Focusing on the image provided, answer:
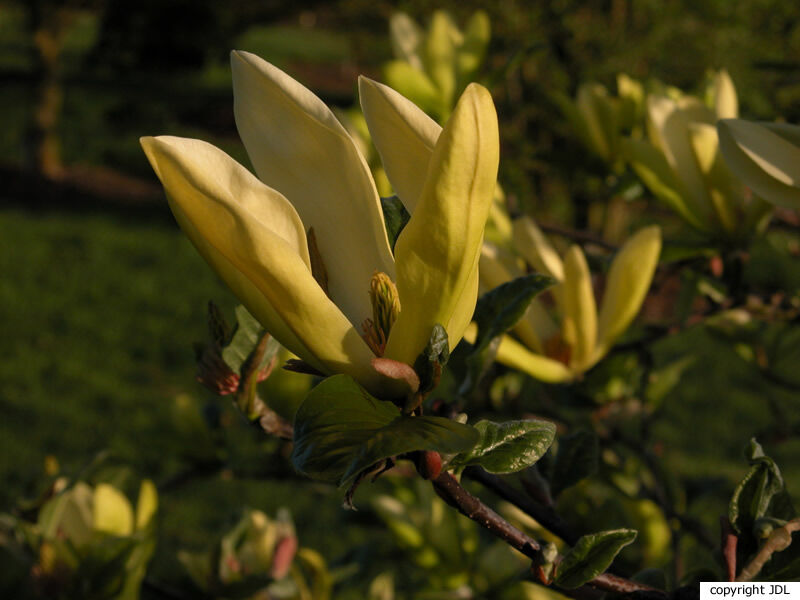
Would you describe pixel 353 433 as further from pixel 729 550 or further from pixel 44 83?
pixel 44 83

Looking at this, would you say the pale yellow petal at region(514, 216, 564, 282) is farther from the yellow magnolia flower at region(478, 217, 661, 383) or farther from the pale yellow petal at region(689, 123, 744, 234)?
the pale yellow petal at region(689, 123, 744, 234)

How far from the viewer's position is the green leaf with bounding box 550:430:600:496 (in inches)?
26.6

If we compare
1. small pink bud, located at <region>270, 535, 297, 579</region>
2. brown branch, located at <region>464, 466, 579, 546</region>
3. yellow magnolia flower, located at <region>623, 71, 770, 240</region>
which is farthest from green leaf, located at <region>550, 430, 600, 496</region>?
small pink bud, located at <region>270, 535, 297, 579</region>

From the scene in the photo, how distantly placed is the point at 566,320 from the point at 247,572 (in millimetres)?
612

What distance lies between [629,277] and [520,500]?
32 cm

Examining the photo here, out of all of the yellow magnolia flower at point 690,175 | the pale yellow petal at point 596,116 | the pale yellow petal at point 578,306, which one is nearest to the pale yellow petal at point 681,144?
the yellow magnolia flower at point 690,175

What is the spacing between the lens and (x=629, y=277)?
31.7 inches

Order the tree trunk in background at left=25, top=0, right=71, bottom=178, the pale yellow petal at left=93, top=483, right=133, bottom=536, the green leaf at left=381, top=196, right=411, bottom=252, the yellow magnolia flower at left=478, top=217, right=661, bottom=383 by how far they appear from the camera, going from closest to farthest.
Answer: the green leaf at left=381, top=196, right=411, bottom=252, the yellow magnolia flower at left=478, top=217, right=661, bottom=383, the pale yellow petal at left=93, top=483, right=133, bottom=536, the tree trunk in background at left=25, top=0, right=71, bottom=178

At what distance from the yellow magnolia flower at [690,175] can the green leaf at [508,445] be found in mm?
447

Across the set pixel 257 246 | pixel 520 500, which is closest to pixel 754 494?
pixel 520 500

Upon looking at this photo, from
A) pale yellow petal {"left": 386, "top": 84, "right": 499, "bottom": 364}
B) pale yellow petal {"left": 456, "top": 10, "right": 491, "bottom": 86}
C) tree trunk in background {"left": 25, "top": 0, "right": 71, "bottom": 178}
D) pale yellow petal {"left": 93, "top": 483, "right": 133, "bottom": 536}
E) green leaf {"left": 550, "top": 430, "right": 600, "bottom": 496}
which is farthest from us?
tree trunk in background {"left": 25, "top": 0, "right": 71, "bottom": 178}

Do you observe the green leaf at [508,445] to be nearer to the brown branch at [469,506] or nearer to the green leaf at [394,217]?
the brown branch at [469,506]

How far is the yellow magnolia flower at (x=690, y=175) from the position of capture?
2.82 feet

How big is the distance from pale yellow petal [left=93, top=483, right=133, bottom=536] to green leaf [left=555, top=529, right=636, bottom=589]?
65cm
